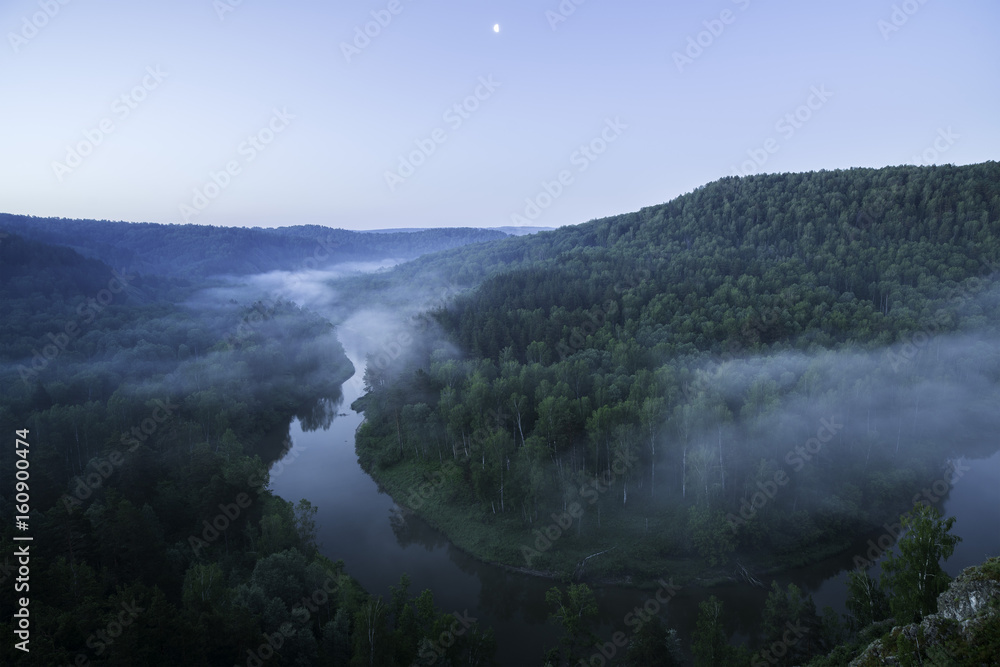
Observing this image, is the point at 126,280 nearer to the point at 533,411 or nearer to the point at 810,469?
the point at 533,411

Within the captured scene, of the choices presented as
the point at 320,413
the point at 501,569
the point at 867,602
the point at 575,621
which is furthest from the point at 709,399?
the point at 320,413

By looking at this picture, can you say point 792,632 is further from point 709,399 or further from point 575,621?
point 709,399

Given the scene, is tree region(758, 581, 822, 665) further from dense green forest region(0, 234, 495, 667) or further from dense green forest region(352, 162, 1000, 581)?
dense green forest region(0, 234, 495, 667)

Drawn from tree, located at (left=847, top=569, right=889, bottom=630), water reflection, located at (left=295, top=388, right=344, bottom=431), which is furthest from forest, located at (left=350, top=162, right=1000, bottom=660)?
water reflection, located at (left=295, top=388, right=344, bottom=431)

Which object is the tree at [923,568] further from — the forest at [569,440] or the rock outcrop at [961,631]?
the rock outcrop at [961,631]

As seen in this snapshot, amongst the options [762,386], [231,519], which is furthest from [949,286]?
[231,519]

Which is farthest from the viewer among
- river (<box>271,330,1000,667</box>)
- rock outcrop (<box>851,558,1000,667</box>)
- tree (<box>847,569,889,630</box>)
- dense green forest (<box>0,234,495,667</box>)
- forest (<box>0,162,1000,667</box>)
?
river (<box>271,330,1000,667</box>)
